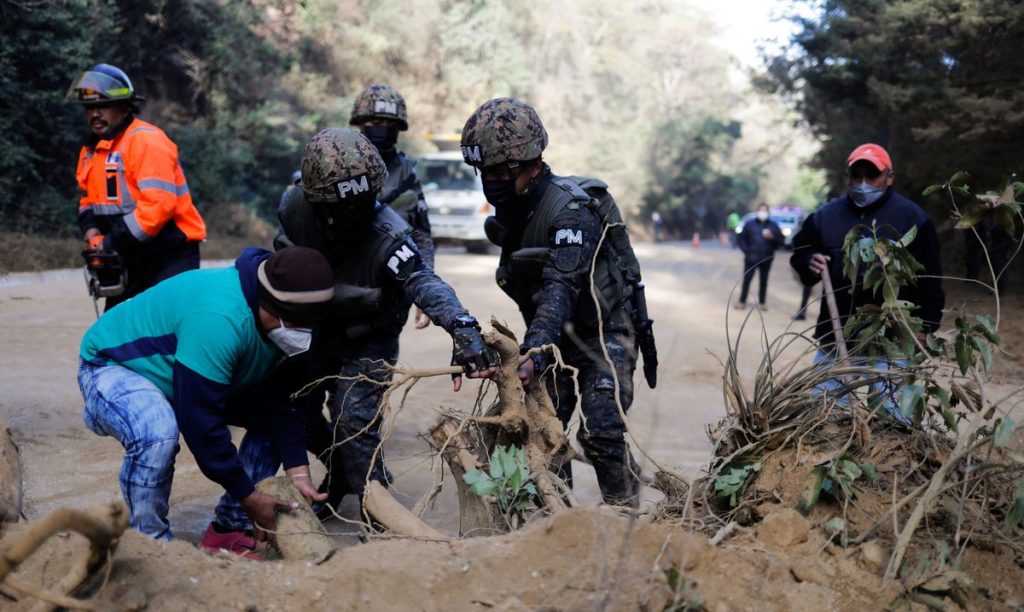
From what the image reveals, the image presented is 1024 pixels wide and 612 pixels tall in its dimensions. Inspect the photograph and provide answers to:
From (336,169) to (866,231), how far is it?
280cm

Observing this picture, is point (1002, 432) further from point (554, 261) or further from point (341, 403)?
point (341, 403)

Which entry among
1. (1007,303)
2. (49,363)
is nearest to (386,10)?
(1007,303)

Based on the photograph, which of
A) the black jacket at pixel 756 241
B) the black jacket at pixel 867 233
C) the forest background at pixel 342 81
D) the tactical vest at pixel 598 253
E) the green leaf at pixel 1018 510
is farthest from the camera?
the black jacket at pixel 756 241

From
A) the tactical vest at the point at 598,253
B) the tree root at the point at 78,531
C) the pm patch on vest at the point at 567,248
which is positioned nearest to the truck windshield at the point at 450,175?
the tactical vest at the point at 598,253

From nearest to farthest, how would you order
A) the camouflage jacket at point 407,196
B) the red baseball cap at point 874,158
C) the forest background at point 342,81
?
1. the red baseball cap at point 874,158
2. the camouflage jacket at point 407,196
3. the forest background at point 342,81

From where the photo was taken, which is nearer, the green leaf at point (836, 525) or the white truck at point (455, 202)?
the green leaf at point (836, 525)

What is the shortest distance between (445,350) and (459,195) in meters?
13.6

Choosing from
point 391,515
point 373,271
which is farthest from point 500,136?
point 391,515

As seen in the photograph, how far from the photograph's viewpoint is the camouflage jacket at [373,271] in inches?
164

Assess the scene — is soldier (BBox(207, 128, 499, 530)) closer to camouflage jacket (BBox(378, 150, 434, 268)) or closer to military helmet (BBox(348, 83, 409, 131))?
camouflage jacket (BBox(378, 150, 434, 268))

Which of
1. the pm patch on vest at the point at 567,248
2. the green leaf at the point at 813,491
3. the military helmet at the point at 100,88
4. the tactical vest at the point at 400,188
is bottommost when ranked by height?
the green leaf at the point at 813,491

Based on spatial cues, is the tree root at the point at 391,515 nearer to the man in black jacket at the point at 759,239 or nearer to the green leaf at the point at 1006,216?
the green leaf at the point at 1006,216

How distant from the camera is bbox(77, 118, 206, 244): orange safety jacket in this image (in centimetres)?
516

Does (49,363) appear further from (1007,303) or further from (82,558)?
(1007,303)
